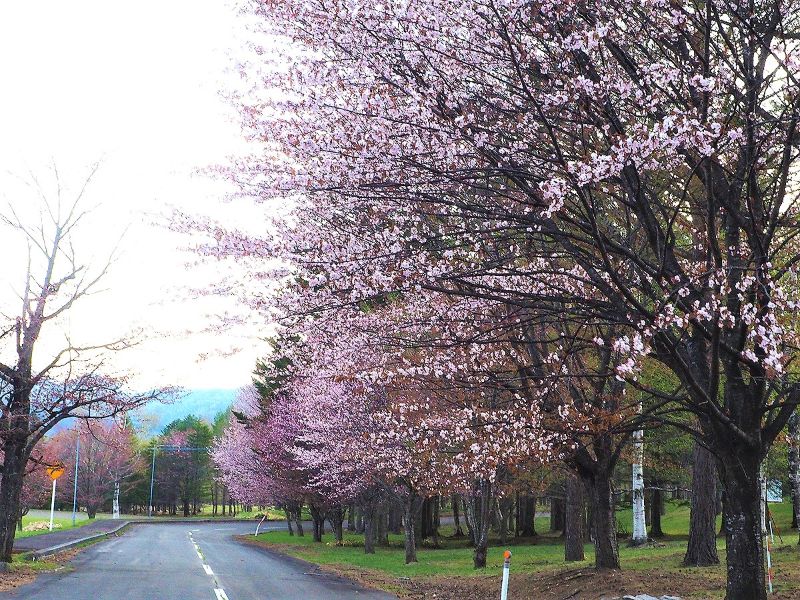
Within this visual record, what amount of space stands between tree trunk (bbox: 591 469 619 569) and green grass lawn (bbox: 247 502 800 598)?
0.46 meters

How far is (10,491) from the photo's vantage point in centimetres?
1841

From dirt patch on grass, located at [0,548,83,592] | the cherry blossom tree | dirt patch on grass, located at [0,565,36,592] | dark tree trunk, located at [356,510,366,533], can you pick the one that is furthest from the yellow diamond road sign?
dark tree trunk, located at [356,510,366,533]

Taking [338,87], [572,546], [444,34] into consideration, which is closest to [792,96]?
[444,34]

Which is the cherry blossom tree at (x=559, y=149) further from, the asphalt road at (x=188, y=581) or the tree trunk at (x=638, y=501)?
A: the tree trunk at (x=638, y=501)

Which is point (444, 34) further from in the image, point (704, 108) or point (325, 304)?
point (325, 304)

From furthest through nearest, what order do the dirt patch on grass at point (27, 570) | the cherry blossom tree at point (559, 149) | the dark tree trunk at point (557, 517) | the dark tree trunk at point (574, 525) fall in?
the dark tree trunk at point (557, 517), the dark tree trunk at point (574, 525), the dirt patch on grass at point (27, 570), the cherry blossom tree at point (559, 149)

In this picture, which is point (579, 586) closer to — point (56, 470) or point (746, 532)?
point (746, 532)

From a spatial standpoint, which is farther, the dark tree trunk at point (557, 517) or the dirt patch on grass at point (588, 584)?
the dark tree trunk at point (557, 517)

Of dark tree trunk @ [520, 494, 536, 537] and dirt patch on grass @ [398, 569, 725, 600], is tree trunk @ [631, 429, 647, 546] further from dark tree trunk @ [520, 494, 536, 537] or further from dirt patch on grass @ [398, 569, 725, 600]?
dark tree trunk @ [520, 494, 536, 537]

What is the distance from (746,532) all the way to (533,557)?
1677cm

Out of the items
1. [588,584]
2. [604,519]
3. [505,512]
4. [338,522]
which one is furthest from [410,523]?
[505,512]

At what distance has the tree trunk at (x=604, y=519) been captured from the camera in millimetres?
14320

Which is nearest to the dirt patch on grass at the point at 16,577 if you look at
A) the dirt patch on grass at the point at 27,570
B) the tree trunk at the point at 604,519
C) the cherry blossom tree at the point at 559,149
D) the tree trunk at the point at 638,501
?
the dirt patch on grass at the point at 27,570

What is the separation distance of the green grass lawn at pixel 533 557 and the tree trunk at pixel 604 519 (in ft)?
1.52
